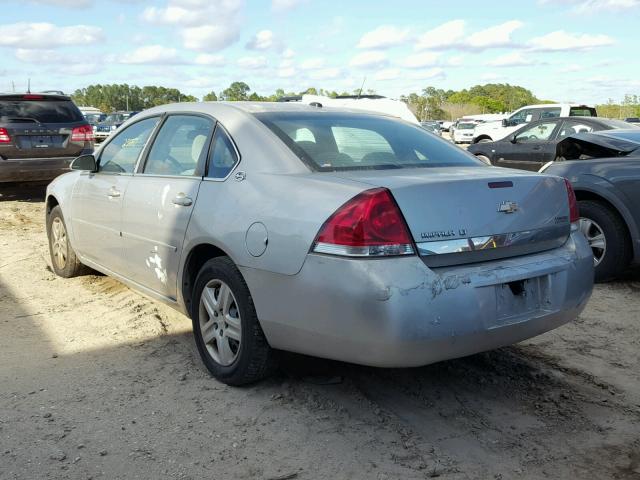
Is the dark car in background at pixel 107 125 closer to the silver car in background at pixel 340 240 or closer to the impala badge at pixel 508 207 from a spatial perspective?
the silver car in background at pixel 340 240

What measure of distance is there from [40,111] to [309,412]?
9.09 meters

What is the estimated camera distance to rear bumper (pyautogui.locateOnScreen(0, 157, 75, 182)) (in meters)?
10.3

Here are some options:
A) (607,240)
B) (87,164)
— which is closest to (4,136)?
(87,164)

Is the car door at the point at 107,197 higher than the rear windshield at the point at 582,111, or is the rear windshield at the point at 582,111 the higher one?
the rear windshield at the point at 582,111

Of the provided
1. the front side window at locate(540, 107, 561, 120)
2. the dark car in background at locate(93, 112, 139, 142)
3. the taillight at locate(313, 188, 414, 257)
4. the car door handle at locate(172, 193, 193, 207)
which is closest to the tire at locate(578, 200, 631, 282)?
the taillight at locate(313, 188, 414, 257)

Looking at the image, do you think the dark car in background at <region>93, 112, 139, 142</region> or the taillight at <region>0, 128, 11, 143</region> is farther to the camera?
the dark car in background at <region>93, 112, 139, 142</region>

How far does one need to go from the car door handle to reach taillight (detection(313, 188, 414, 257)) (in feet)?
3.91

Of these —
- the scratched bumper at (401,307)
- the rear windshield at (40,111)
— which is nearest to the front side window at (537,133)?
the rear windshield at (40,111)

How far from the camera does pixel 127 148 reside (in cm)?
495

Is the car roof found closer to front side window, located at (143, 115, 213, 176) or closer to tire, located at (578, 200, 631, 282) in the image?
front side window, located at (143, 115, 213, 176)

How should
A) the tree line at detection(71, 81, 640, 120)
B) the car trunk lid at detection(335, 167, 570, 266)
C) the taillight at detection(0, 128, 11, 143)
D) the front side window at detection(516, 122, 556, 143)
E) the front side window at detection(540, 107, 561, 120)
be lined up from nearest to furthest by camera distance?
the car trunk lid at detection(335, 167, 570, 266)
the taillight at detection(0, 128, 11, 143)
the front side window at detection(516, 122, 556, 143)
the front side window at detection(540, 107, 561, 120)
the tree line at detection(71, 81, 640, 120)

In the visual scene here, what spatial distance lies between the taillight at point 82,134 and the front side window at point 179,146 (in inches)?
278

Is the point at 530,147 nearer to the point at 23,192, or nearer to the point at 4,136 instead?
the point at 4,136

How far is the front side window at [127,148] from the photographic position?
475 cm
